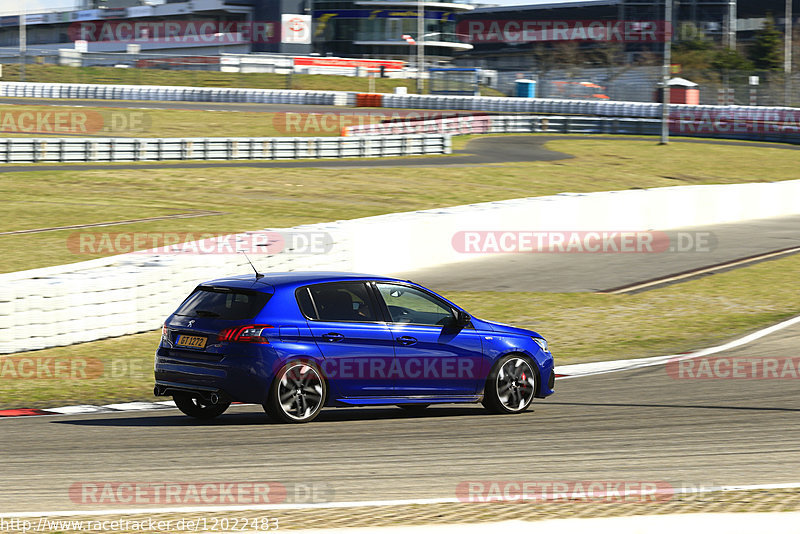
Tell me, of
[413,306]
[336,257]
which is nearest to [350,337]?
[413,306]

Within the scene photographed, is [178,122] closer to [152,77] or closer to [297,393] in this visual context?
[152,77]

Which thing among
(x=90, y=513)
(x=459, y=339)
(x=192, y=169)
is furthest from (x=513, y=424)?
(x=192, y=169)

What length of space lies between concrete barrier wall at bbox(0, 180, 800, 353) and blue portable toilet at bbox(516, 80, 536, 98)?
40.3 meters

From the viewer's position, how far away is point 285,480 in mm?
6691

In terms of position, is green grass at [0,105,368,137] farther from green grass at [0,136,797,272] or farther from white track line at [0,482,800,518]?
white track line at [0,482,800,518]

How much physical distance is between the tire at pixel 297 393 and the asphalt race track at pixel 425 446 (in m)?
0.12

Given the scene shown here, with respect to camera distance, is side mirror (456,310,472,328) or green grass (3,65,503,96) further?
green grass (3,65,503,96)

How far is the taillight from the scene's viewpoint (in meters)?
8.68

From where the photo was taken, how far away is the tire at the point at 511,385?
31.8 ft

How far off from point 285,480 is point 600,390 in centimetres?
495

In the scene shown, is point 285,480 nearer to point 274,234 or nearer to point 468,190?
point 274,234

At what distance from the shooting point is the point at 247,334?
8.70 meters

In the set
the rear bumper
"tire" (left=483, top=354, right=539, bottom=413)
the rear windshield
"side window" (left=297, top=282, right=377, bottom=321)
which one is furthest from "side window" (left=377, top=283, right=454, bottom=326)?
the rear bumper

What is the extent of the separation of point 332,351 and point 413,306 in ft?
3.43
